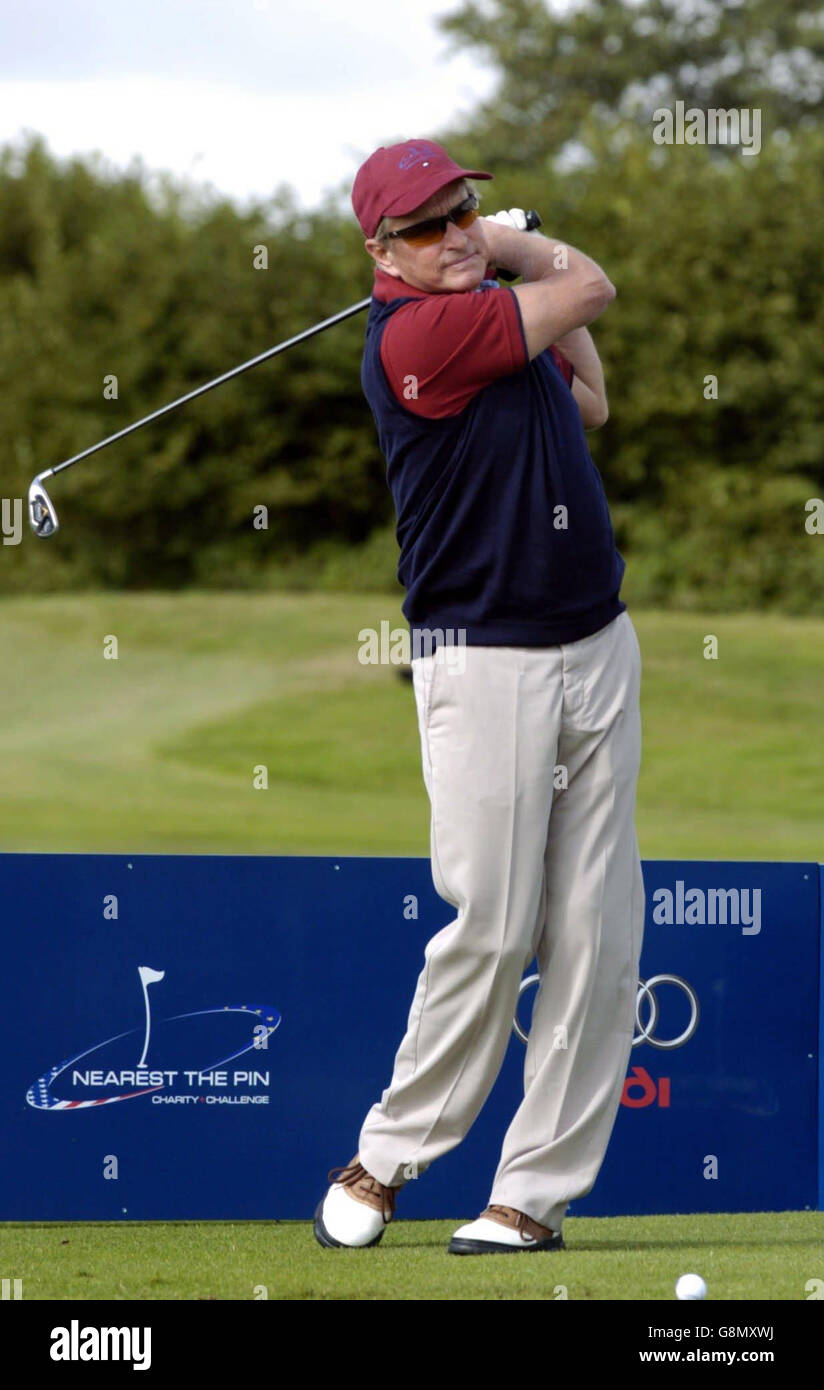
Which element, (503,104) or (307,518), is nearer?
(307,518)

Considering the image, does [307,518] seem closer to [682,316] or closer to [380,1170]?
[682,316]

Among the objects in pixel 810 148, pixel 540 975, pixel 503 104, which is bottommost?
pixel 540 975

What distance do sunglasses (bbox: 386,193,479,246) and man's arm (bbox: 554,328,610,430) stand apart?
30cm

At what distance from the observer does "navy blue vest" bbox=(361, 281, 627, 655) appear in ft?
10.3

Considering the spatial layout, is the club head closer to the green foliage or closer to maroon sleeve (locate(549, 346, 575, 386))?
maroon sleeve (locate(549, 346, 575, 386))

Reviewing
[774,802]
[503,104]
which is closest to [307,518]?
[774,802]

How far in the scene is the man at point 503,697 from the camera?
3.11m

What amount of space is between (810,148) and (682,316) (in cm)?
273

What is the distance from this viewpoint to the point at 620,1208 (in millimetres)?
3889

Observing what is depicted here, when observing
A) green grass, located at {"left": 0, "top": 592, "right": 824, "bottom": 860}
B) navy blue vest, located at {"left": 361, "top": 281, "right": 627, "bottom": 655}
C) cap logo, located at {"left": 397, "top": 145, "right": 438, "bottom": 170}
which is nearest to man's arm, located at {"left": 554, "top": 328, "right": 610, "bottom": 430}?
navy blue vest, located at {"left": 361, "top": 281, "right": 627, "bottom": 655}

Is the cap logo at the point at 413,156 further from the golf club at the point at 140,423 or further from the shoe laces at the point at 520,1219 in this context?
the shoe laces at the point at 520,1219

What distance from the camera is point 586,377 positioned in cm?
341

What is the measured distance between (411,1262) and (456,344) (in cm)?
154

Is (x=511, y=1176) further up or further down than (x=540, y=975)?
further down
